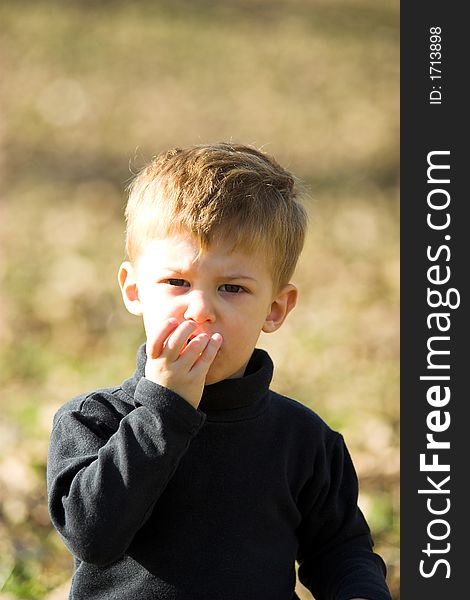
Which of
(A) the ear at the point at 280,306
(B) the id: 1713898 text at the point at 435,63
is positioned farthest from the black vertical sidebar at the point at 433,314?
(A) the ear at the point at 280,306

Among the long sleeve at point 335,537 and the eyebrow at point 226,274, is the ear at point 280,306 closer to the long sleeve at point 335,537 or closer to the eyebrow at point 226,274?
the eyebrow at point 226,274

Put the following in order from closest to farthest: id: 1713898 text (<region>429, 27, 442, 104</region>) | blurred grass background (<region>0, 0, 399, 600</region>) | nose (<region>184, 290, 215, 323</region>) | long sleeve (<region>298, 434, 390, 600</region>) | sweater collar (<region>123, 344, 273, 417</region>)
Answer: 1. nose (<region>184, 290, 215, 323</region>)
2. sweater collar (<region>123, 344, 273, 417</region>)
3. long sleeve (<region>298, 434, 390, 600</region>)
4. blurred grass background (<region>0, 0, 399, 600</region>)
5. id: 1713898 text (<region>429, 27, 442, 104</region>)

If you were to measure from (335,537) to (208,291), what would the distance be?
721mm

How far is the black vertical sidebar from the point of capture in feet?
11.3

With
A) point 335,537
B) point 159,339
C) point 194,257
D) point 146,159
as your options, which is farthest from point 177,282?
point 146,159

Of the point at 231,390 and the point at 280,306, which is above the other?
the point at 280,306

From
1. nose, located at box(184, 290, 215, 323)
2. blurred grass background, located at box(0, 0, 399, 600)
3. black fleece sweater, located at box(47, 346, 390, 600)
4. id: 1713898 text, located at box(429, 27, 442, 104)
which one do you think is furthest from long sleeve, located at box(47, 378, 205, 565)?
id: 1713898 text, located at box(429, 27, 442, 104)

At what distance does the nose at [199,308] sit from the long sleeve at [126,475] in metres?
0.17

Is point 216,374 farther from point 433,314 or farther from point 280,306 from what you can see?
point 433,314

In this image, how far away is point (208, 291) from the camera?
219 centimetres

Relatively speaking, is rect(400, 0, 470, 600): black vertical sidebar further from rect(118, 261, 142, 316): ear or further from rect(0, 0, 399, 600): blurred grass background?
rect(118, 261, 142, 316): ear

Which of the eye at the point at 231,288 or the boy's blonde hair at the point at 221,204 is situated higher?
the boy's blonde hair at the point at 221,204

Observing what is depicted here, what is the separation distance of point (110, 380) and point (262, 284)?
2490mm

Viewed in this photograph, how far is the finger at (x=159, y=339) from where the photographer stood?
81.7 inches
